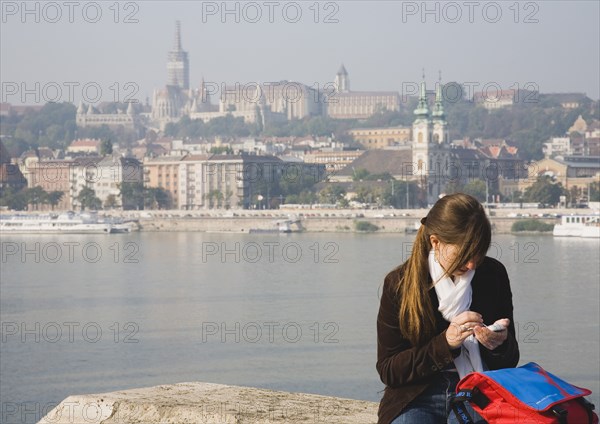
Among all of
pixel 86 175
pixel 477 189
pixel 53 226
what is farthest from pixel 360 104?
pixel 53 226

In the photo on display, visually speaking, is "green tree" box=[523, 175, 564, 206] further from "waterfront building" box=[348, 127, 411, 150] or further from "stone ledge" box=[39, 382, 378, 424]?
"stone ledge" box=[39, 382, 378, 424]

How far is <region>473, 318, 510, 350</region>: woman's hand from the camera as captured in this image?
4.76 ft

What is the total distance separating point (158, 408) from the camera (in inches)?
83.1

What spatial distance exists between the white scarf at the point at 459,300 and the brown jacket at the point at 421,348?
0.04 ft

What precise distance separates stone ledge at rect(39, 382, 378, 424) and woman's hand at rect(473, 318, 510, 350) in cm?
62

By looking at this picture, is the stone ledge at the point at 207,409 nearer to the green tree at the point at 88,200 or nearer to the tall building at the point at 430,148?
the green tree at the point at 88,200

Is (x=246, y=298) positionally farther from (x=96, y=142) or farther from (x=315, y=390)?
(x=96, y=142)

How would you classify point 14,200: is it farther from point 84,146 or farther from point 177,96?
point 177,96

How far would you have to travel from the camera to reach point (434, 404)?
4.92 ft

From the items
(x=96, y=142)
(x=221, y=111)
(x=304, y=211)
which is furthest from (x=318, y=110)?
(x=304, y=211)

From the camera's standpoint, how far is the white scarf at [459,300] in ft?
4.85

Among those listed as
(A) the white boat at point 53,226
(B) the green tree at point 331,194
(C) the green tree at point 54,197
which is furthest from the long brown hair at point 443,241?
(C) the green tree at point 54,197

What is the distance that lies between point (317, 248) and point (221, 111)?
185 ft

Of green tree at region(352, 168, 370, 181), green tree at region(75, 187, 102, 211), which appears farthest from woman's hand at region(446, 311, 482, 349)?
green tree at region(352, 168, 370, 181)
